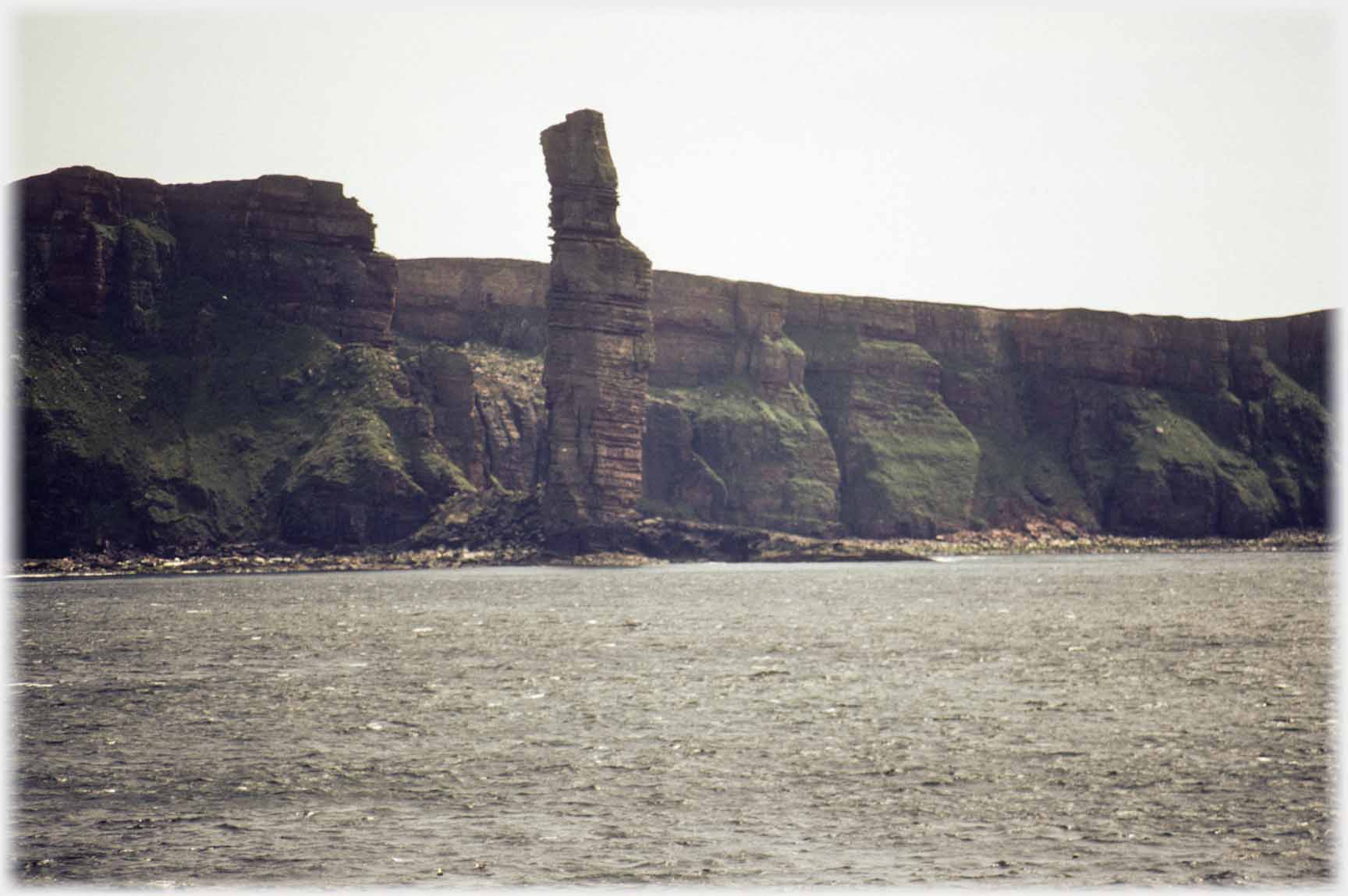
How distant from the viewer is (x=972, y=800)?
41812 millimetres

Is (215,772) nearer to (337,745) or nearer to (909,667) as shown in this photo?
(337,745)

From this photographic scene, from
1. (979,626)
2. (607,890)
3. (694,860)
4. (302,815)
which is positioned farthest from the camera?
(979,626)

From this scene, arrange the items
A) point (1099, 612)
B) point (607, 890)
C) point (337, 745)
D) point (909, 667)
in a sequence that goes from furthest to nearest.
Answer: point (1099, 612) → point (909, 667) → point (337, 745) → point (607, 890)

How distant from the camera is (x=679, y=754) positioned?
49.3 meters

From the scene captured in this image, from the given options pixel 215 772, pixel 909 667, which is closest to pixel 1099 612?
pixel 909 667

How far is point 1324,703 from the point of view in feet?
197

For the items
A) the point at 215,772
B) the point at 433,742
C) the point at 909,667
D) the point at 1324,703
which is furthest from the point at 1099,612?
the point at 215,772

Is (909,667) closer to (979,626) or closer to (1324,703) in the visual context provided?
(1324,703)

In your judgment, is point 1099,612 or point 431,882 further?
point 1099,612

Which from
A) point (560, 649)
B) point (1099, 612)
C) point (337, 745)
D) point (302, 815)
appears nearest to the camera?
point (302, 815)

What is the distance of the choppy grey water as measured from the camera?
36062 millimetres

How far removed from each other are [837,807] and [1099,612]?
7641 cm

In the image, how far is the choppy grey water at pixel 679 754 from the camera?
36062 mm

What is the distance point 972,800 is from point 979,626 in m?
58.3
